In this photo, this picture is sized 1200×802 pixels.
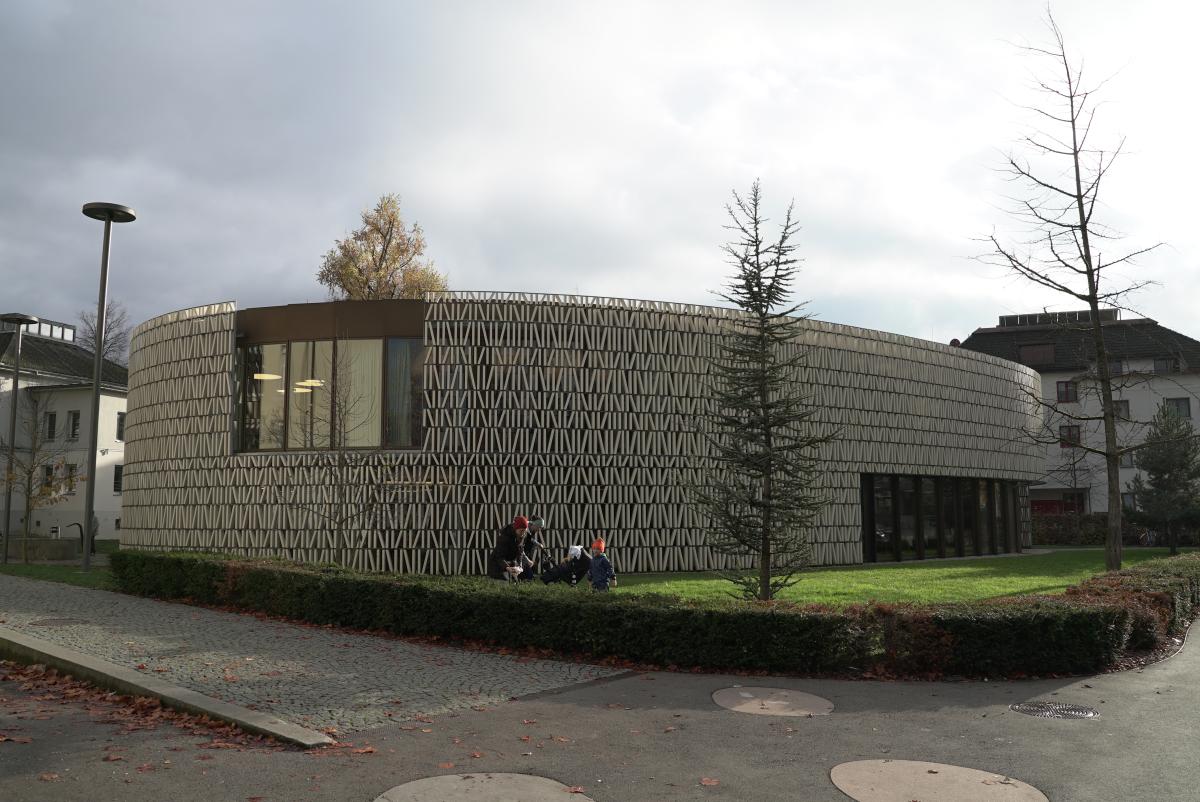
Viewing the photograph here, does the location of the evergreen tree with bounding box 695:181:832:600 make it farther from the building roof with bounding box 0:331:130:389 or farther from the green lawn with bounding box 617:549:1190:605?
the building roof with bounding box 0:331:130:389

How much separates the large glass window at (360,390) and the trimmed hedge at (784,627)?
915cm

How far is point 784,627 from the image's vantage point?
9414mm

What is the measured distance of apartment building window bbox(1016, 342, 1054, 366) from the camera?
176ft

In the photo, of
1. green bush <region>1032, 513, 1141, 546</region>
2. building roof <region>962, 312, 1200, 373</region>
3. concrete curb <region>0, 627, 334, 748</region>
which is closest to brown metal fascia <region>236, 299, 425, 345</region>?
concrete curb <region>0, 627, 334, 748</region>

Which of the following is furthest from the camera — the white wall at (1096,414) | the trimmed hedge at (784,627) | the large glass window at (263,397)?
the white wall at (1096,414)

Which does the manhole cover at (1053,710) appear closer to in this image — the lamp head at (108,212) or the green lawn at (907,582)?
the green lawn at (907,582)

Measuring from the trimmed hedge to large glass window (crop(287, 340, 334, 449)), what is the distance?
31.4 feet

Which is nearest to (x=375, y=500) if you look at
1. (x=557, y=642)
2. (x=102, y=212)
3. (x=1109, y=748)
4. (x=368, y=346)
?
(x=368, y=346)

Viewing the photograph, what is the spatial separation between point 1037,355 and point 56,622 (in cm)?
5348

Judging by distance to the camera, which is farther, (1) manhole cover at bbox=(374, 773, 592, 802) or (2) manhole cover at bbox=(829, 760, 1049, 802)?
(2) manhole cover at bbox=(829, 760, 1049, 802)

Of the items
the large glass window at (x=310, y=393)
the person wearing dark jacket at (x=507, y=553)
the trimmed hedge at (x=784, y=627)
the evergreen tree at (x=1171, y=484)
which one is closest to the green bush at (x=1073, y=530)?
the evergreen tree at (x=1171, y=484)

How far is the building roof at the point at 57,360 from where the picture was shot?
43281mm

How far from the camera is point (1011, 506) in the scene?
33781 mm

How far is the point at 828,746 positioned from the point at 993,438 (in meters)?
26.8
